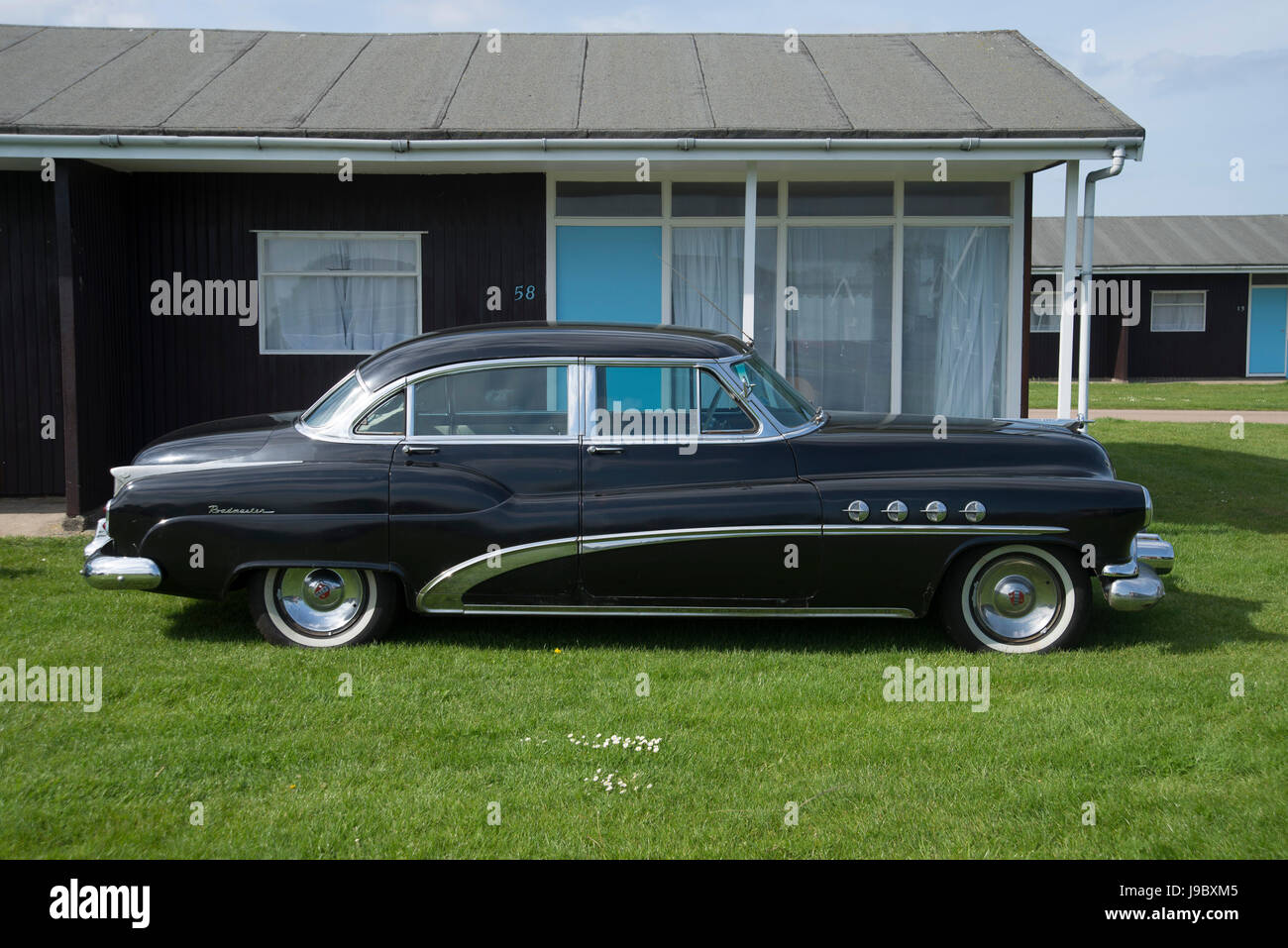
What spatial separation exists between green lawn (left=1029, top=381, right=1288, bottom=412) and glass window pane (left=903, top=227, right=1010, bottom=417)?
1019cm

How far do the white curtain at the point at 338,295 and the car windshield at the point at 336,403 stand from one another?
182 inches

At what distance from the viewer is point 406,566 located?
580 centimetres

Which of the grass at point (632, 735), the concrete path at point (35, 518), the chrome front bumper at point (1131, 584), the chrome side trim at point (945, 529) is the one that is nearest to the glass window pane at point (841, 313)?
the grass at point (632, 735)

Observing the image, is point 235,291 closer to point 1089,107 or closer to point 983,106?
point 983,106

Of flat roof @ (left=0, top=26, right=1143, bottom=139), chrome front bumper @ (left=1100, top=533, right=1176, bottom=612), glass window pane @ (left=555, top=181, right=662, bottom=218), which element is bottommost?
chrome front bumper @ (left=1100, top=533, right=1176, bottom=612)

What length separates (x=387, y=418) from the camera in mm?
5961

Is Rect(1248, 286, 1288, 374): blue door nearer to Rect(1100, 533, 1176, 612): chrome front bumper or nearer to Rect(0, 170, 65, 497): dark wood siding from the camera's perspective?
Rect(1100, 533, 1176, 612): chrome front bumper

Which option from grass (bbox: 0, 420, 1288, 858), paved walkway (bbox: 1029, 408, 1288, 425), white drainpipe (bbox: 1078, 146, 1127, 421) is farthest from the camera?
paved walkway (bbox: 1029, 408, 1288, 425)

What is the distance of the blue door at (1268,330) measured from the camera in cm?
3003

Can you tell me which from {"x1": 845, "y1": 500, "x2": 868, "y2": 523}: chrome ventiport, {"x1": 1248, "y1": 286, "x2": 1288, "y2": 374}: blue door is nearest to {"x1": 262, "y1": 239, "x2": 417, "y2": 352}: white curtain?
{"x1": 845, "y1": 500, "x2": 868, "y2": 523}: chrome ventiport

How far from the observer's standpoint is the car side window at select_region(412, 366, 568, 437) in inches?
235

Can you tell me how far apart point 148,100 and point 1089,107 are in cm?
778

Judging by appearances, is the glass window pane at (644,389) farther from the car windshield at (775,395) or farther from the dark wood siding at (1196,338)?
the dark wood siding at (1196,338)

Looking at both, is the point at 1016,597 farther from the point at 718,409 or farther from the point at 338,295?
the point at 338,295
